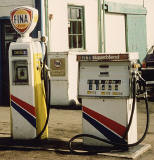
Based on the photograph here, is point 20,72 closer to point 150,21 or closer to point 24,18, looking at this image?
point 24,18

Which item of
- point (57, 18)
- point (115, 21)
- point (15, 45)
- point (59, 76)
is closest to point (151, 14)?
point (115, 21)

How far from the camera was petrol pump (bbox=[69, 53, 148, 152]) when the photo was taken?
711 centimetres

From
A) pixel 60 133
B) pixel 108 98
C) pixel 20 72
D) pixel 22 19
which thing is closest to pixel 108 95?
pixel 108 98

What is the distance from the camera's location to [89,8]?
611 inches

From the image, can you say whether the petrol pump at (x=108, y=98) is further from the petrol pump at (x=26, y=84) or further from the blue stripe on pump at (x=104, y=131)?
the petrol pump at (x=26, y=84)

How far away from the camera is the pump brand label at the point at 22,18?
Result: 8.08 m

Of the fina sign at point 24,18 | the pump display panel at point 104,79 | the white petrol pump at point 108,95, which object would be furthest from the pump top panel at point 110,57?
the fina sign at point 24,18

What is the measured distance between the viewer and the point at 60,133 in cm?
895

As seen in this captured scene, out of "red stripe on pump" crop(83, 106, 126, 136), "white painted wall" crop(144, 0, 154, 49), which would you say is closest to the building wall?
"white painted wall" crop(144, 0, 154, 49)

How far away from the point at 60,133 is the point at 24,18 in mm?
2404

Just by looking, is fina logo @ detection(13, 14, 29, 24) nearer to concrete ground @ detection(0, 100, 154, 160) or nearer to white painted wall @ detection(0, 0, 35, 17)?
concrete ground @ detection(0, 100, 154, 160)

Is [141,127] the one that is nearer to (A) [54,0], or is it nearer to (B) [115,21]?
(A) [54,0]

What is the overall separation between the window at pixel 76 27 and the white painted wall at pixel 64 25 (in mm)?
168

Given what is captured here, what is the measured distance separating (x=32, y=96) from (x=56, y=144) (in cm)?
94
